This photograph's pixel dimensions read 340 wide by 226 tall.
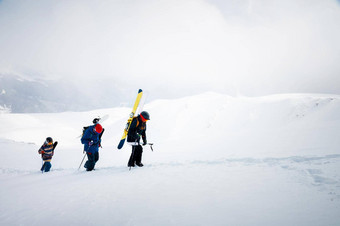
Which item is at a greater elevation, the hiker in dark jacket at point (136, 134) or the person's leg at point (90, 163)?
the hiker in dark jacket at point (136, 134)

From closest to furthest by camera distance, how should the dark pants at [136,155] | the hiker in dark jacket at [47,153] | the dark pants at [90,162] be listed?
1. the dark pants at [136,155]
2. the dark pants at [90,162]
3. the hiker in dark jacket at [47,153]

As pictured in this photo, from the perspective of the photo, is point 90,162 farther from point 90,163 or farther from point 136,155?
point 136,155

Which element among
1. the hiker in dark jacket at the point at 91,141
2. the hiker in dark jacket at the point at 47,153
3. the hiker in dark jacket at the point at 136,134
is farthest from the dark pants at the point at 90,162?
the hiker in dark jacket at the point at 47,153

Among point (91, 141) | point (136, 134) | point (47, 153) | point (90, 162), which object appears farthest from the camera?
point (47, 153)

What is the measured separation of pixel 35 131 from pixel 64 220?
140ft

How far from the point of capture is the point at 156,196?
3693 millimetres

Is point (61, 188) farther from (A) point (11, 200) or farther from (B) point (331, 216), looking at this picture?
(B) point (331, 216)

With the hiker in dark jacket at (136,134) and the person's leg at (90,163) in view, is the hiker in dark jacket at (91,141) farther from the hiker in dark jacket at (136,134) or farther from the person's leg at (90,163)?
the hiker in dark jacket at (136,134)

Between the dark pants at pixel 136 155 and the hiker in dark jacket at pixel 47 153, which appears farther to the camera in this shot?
the hiker in dark jacket at pixel 47 153

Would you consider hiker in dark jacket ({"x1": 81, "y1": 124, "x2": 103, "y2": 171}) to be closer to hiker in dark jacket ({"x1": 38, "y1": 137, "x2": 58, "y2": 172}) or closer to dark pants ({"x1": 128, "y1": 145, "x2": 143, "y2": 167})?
dark pants ({"x1": 128, "y1": 145, "x2": 143, "y2": 167})

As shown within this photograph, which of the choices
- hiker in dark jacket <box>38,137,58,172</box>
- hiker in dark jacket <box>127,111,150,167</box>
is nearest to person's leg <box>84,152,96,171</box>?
hiker in dark jacket <box>127,111,150,167</box>

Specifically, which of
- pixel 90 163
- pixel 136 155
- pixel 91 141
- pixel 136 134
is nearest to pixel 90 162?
pixel 90 163

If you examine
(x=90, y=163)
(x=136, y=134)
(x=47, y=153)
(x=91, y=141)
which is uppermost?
(x=136, y=134)

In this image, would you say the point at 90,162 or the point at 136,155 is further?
the point at 90,162
